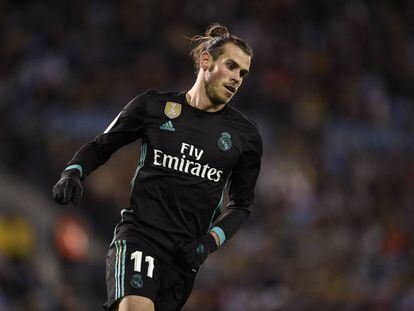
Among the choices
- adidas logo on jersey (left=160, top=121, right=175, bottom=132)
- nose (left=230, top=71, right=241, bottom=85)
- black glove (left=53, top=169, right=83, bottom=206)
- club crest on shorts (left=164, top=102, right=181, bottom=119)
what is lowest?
black glove (left=53, top=169, right=83, bottom=206)

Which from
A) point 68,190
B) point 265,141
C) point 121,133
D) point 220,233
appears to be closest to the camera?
point 68,190

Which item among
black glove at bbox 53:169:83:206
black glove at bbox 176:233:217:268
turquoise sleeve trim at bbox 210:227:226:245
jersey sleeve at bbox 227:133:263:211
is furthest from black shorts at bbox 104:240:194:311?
jersey sleeve at bbox 227:133:263:211

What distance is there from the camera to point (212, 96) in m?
5.21

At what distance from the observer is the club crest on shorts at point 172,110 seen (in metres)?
5.23

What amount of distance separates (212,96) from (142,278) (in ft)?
3.86

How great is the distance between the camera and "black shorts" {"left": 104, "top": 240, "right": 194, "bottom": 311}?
4801 mm

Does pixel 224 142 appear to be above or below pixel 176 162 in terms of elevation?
above

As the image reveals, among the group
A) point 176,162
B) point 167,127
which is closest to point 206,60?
point 167,127

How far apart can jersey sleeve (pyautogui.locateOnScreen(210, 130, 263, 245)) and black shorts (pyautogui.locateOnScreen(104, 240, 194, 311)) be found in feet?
1.41

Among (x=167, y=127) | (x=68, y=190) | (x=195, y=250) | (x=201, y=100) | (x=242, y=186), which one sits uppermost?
(x=201, y=100)

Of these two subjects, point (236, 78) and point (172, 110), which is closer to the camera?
point (236, 78)

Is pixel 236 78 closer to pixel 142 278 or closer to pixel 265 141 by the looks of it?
pixel 142 278

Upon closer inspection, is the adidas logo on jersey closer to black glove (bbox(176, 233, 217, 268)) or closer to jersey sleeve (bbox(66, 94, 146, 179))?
jersey sleeve (bbox(66, 94, 146, 179))

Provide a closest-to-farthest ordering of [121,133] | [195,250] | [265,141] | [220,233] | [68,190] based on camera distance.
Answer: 1. [68,190]
2. [195,250]
3. [220,233]
4. [121,133]
5. [265,141]
